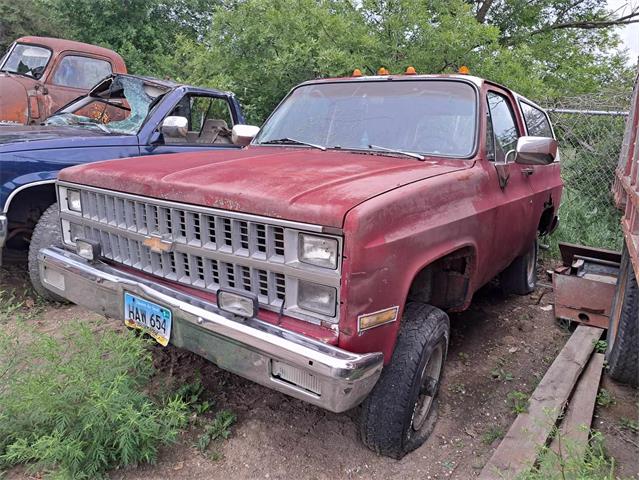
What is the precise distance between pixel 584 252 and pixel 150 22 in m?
14.0

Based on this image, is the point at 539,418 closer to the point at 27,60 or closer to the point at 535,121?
the point at 535,121

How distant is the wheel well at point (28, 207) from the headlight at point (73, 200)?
3.91ft

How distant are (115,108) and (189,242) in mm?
4016

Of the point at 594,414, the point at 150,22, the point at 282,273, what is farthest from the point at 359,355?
the point at 150,22

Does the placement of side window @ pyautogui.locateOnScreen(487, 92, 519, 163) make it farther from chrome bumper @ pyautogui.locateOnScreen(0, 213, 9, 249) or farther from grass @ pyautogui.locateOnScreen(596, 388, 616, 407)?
chrome bumper @ pyautogui.locateOnScreen(0, 213, 9, 249)

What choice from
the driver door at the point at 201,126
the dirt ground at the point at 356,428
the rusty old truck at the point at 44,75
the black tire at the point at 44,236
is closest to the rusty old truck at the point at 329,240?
the dirt ground at the point at 356,428

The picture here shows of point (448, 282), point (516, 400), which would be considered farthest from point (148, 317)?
point (516, 400)

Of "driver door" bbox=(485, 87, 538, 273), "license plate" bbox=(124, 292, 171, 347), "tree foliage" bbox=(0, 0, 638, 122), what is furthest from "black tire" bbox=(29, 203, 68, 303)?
"tree foliage" bbox=(0, 0, 638, 122)

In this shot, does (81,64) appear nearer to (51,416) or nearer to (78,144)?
(78,144)

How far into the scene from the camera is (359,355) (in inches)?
85.0

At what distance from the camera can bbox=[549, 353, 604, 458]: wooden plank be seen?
2.42m

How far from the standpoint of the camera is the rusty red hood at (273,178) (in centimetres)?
225

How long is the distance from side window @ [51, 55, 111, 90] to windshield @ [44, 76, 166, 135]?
1904 mm

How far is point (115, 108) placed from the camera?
5906mm
